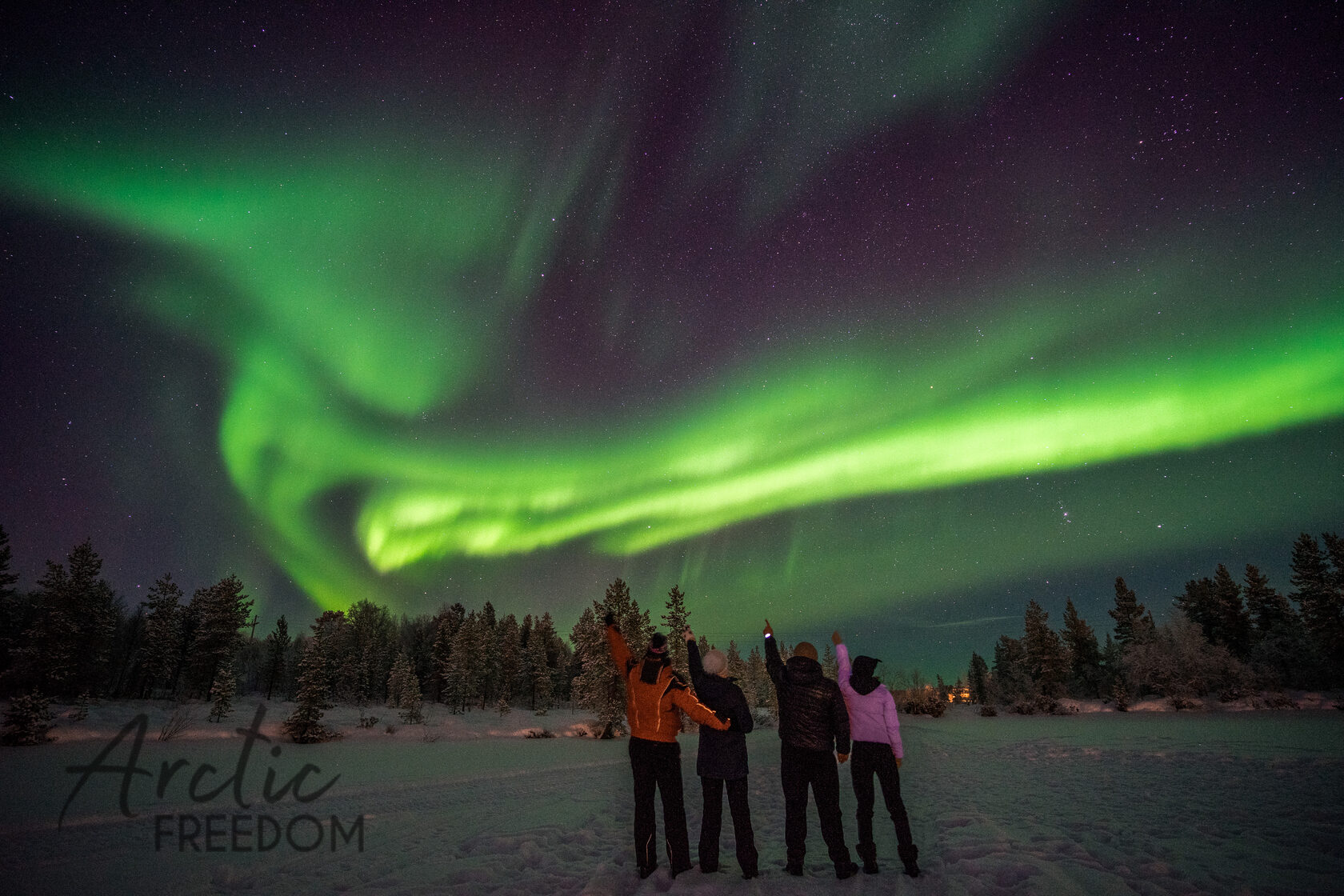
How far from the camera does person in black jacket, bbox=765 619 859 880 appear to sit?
7383mm

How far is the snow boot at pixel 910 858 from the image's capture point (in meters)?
7.08

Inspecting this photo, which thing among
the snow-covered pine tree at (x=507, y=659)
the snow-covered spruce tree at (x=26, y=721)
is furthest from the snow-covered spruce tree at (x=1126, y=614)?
the snow-covered spruce tree at (x=26, y=721)

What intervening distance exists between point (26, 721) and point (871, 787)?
4029 cm

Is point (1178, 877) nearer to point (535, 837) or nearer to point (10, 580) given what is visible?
point (535, 837)

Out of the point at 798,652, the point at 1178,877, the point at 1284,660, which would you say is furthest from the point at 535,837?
the point at 1284,660

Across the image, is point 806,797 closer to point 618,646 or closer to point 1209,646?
point 618,646

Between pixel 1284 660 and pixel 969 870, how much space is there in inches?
2928

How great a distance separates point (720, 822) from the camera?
7496 mm

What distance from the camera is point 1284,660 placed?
53.9m

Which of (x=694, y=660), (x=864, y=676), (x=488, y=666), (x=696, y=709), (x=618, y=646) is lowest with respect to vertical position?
(x=488, y=666)

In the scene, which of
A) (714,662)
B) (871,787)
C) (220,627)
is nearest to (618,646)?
(714,662)

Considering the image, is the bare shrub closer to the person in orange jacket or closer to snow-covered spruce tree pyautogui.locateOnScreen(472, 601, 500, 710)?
snow-covered spruce tree pyautogui.locateOnScreen(472, 601, 500, 710)

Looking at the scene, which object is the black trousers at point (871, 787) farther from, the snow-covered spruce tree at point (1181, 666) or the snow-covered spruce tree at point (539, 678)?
the snow-covered spruce tree at point (539, 678)

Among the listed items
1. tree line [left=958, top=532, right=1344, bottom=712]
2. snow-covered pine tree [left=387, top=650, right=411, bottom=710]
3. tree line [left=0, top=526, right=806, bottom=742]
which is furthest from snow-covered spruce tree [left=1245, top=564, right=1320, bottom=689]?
snow-covered pine tree [left=387, top=650, right=411, bottom=710]
